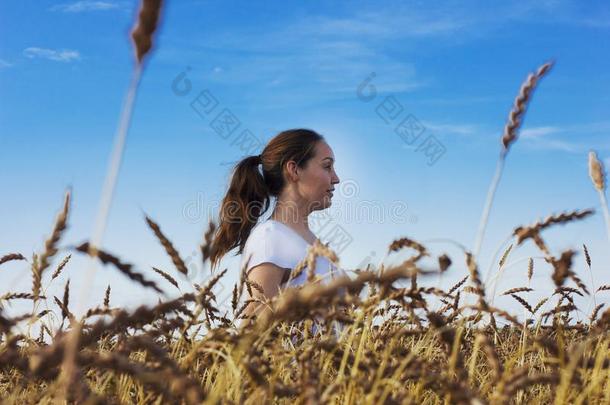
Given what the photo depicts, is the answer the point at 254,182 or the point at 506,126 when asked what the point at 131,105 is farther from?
the point at 254,182

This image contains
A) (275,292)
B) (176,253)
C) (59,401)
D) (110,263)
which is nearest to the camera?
(110,263)

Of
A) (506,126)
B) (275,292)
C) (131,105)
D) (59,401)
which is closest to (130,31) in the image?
(131,105)

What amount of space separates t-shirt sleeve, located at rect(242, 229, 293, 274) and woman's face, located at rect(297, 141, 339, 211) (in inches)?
45.2

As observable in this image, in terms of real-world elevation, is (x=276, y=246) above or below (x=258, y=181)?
below

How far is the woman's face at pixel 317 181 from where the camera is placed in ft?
23.2

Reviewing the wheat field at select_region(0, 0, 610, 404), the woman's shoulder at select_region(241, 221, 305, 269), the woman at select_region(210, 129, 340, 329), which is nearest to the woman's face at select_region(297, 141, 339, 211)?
the woman at select_region(210, 129, 340, 329)

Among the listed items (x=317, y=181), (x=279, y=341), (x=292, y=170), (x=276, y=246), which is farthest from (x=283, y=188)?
(x=279, y=341)

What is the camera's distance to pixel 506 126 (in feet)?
6.76

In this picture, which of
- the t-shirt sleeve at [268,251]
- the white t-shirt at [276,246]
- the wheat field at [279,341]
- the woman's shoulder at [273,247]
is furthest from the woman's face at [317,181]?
the wheat field at [279,341]

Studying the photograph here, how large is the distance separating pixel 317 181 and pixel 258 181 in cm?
63

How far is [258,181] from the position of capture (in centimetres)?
725

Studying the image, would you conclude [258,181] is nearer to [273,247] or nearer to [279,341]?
[273,247]

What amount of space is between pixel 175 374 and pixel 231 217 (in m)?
5.75

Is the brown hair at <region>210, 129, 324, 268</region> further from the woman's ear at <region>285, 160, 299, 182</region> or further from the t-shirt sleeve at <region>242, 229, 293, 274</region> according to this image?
the t-shirt sleeve at <region>242, 229, 293, 274</region>
